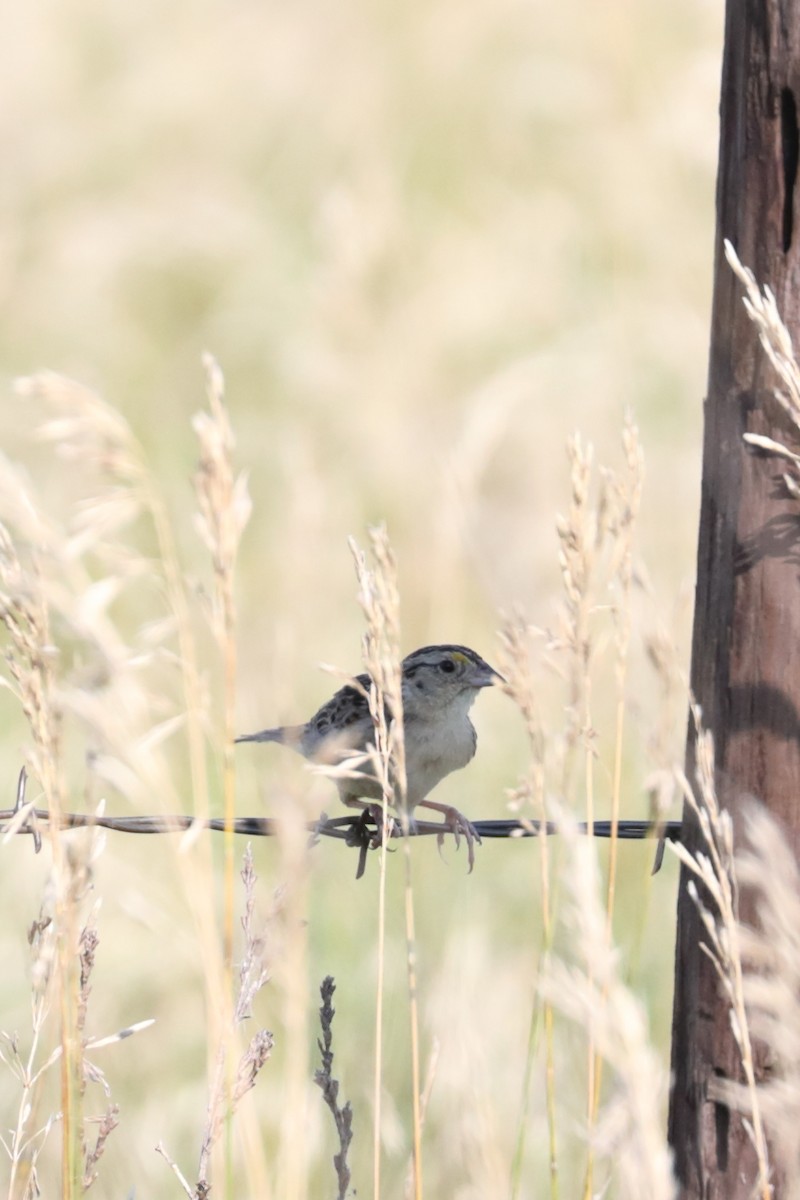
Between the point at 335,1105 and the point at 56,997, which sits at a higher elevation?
the point at 56,997

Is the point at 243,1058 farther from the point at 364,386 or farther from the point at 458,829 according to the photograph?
the point at 364,386

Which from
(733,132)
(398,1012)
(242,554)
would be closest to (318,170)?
(242,554)

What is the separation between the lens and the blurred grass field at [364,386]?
11.5 ft

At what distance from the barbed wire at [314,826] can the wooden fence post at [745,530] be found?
0.16 metres

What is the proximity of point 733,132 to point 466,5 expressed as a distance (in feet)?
29.8

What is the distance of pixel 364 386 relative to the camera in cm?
631

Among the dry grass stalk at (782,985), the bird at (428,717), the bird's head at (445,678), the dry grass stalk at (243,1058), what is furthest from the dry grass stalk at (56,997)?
the bird's head at (445,678)

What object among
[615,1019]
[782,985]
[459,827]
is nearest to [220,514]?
[615,1019]

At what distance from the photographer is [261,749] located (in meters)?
4.36

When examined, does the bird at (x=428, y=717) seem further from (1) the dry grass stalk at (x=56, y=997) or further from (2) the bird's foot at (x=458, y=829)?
(1) the dry grass stalk at (x=56, y=997)

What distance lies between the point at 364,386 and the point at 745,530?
4.52m

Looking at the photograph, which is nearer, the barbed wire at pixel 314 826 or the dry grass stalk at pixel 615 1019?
the dry grass stalk at pixel 615 1019

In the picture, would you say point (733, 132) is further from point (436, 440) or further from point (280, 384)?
point (280, 384)

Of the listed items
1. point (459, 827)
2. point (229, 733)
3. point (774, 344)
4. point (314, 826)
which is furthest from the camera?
point (459, 827)
